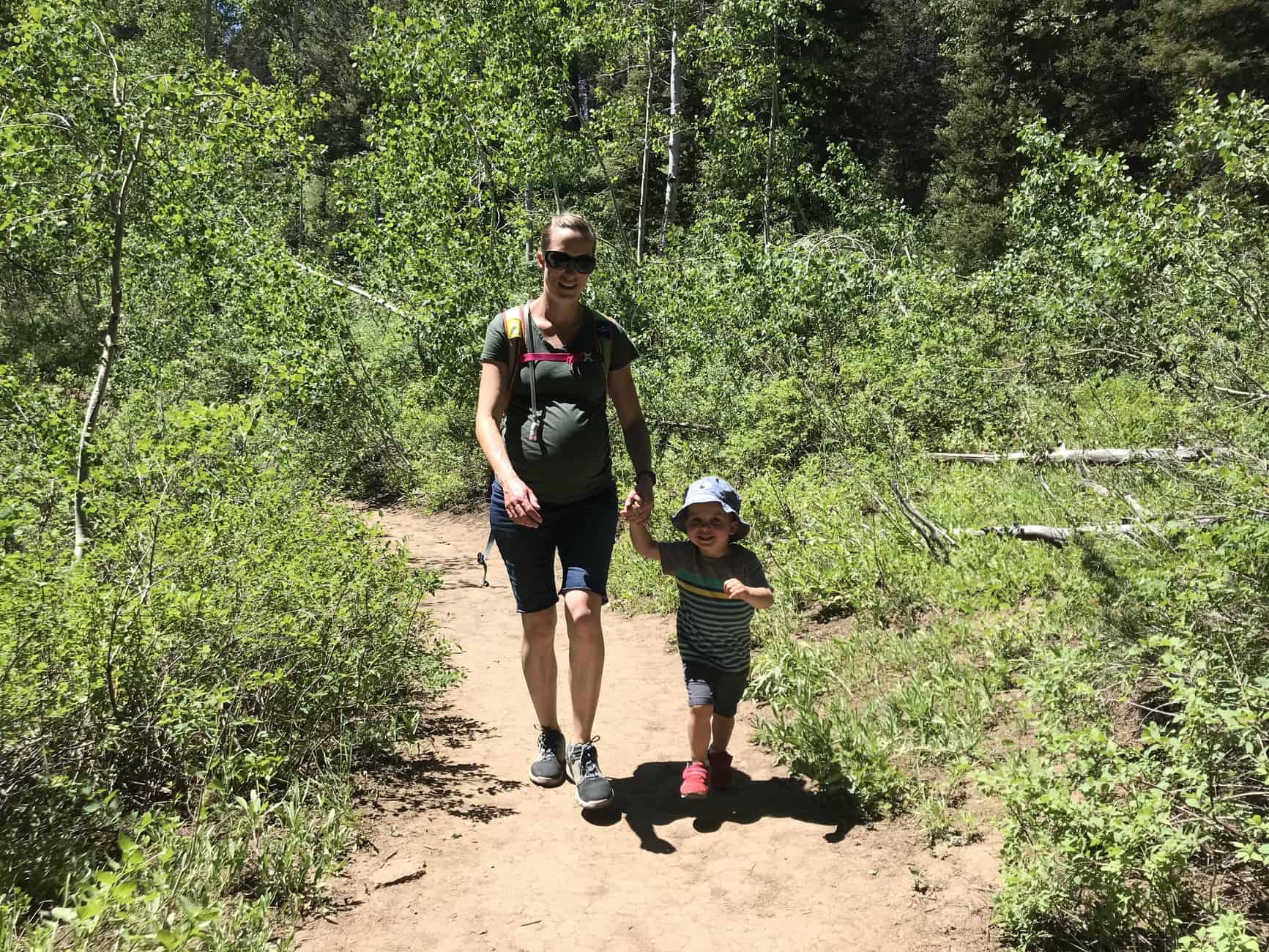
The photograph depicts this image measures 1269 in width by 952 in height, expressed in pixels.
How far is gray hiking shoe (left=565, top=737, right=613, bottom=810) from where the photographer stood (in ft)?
10.9

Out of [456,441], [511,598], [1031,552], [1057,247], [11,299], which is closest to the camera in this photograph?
[1031,552]

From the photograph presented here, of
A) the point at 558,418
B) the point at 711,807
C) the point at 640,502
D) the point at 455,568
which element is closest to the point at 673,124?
the point at 455,568

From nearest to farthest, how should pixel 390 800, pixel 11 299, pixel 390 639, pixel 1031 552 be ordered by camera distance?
pixel 390 800 < pixel 390 639 < pixel 1031 552 < pixel 11 299

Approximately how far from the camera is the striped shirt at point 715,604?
11.2 feet

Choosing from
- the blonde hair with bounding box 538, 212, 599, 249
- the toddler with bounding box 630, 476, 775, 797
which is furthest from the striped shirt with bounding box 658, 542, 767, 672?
the blonde hair with bounding box 538, 212, 599, 249

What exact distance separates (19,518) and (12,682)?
908mm

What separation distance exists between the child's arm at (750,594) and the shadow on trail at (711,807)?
0.91 meters

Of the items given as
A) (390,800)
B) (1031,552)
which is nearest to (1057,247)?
(1031,552)

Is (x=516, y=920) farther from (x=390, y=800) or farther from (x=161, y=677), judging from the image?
(x=161, y=677)

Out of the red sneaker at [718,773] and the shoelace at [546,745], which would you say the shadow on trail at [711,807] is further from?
the shoelace at [546,745]

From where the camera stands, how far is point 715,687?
136 inches

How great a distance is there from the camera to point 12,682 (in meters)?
2.71

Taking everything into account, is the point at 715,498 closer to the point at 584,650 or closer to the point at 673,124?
the point at 584,650

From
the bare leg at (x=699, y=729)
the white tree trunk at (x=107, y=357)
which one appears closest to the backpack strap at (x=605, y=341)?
the bare leg at (x=699, y=729)
